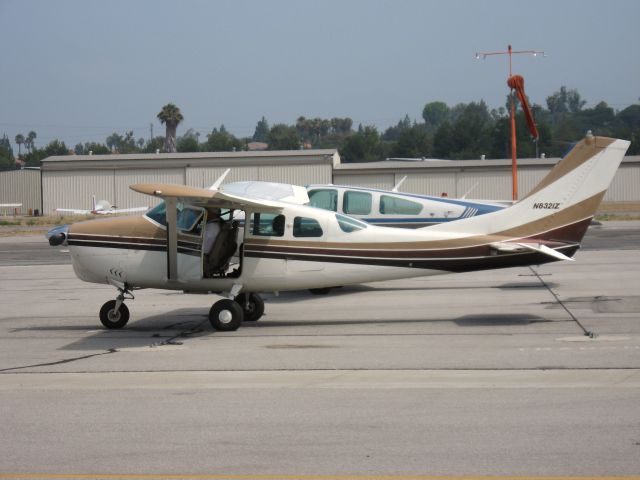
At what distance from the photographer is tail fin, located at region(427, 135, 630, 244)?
499 inches

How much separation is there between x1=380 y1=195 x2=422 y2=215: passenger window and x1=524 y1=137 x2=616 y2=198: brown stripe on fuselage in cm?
537

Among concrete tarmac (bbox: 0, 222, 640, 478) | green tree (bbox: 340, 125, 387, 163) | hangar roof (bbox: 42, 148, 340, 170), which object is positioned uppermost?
green tree (bbox: 340, 125, 387, 163)

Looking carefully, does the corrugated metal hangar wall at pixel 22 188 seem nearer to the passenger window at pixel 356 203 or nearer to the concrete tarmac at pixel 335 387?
the passenger window at pixel 356 203

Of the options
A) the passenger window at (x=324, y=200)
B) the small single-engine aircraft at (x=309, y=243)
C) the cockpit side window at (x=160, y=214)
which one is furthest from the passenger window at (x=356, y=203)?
the cockpit side window at (x=160, y=214)

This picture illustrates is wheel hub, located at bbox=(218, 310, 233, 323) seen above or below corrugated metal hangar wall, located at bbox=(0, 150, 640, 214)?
below

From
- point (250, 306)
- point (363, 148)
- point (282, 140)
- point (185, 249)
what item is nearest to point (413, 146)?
point (363, 148)

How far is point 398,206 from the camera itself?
18172 millimetres

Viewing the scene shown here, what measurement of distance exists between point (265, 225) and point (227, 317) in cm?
145

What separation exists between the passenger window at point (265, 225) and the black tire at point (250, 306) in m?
1.21

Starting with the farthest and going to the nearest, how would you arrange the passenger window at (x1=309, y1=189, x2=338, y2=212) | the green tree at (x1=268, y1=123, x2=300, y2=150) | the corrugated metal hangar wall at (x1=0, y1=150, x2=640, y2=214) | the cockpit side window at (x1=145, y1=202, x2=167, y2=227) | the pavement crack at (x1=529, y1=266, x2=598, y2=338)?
the green tree at (x1=268, y1=123, x2=300, y2=150), the corrugated metal hangar wall at (x1=0, y1=150, x2=640, y2=214), the passenger window at (x1=309, y1=189, x2=338, y2=212), the cockpit side window at (x1=145, y1=202, x2=167, y2=227), the pavement crack at (x1=529, y1=266, x2=598, y2=338)

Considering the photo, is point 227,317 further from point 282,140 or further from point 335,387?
point 282,140

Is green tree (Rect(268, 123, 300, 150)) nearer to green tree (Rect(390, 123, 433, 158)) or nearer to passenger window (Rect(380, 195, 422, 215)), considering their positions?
green tree (Rect(390, 123, 433, 158))

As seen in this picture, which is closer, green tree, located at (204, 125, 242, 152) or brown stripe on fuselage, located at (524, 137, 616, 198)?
brown stripe on fuselage, located at (524, 137, 616, 198)

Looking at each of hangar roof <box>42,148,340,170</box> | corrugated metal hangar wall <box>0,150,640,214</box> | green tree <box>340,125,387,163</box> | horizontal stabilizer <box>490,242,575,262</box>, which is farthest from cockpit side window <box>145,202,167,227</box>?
green tree <box>340,125,387,163</box>
